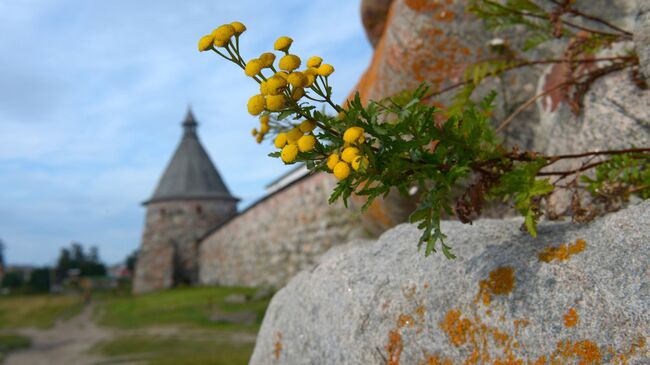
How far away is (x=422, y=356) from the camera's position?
1924 mm

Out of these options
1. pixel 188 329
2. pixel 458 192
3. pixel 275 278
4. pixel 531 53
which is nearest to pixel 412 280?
pixel 458 192

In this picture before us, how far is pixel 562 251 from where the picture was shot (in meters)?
1.88

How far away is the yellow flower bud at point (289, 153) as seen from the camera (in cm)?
146

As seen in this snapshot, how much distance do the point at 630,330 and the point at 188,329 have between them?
9.03 metres

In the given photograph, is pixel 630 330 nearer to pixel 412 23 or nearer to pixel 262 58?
pixel 262 58

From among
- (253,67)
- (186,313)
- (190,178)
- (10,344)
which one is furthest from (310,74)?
(190,178)

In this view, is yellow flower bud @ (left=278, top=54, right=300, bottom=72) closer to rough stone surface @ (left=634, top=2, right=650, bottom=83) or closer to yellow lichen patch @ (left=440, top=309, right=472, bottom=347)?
yellow lichen patch @ (left=440, top=309, right=472, bottom=347)

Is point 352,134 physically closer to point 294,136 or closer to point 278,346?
point 294,136

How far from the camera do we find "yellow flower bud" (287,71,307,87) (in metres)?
1.45

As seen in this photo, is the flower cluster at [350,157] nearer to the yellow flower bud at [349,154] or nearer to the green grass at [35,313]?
the yellow flower bud at [349,154]

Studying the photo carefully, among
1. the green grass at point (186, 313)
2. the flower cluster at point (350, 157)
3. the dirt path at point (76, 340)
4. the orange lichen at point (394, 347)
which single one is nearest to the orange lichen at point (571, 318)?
the orange lichen at point (394, 347)

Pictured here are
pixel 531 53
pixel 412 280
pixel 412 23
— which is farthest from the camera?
pixel 412 23

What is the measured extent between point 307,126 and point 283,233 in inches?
440

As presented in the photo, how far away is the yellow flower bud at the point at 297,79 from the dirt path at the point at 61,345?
699cm
